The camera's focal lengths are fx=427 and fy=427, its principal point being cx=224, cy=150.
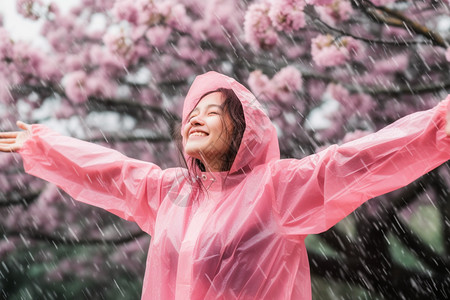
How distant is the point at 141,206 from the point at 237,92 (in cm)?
53

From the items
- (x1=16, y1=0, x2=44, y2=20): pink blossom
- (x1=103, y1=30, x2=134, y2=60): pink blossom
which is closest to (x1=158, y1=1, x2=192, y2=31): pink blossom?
(x1=103, y1=30, x2=134, y2=60): pink blossom

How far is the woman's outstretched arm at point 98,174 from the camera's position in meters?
1.53

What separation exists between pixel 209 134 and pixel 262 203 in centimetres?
28

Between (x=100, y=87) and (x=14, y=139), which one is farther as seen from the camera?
(x=100, y=87)

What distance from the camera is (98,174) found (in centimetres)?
155

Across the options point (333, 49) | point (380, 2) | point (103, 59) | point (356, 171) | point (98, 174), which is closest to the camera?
point (356, 171)

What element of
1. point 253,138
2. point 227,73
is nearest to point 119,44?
point 227,73

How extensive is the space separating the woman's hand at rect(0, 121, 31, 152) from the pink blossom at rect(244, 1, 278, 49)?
3.78ft

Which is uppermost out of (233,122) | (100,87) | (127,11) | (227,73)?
(127,11)

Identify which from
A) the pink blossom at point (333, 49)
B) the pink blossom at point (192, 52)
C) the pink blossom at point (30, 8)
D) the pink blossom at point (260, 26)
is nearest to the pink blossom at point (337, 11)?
the pink blossom at point (333, 49)

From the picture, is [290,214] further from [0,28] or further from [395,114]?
[0,28]

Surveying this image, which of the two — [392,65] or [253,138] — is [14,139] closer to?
[253,138]

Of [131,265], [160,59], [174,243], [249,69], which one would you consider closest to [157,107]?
[160,59]

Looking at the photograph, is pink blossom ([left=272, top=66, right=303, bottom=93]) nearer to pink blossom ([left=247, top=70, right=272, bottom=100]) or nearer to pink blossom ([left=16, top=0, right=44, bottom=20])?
pink blossom ([left=247, top=70, right=272, bottom=100])
